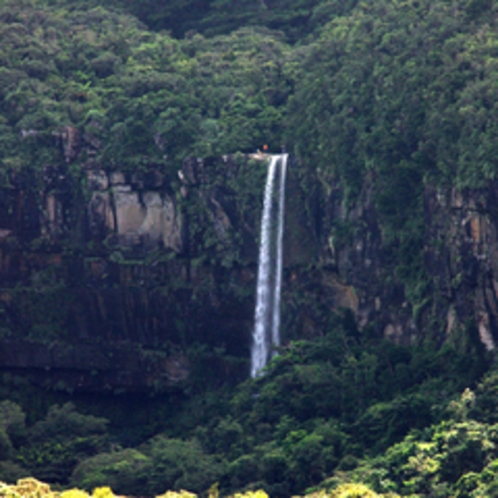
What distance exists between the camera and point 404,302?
55125 mm

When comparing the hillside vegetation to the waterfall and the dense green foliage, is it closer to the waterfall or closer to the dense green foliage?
the dense green foliage

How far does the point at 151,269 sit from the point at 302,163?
6.95 metres

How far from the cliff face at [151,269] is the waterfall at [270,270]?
284 mm

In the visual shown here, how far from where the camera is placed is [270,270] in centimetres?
5997

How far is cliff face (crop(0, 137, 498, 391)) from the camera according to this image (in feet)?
195

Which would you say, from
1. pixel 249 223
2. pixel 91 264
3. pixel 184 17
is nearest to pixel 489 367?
pixel 249 223

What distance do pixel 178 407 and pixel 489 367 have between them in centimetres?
1484

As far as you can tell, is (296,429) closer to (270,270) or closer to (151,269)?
(270,270)

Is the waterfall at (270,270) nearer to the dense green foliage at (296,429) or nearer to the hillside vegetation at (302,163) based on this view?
the hillside vegetation at (302,163)

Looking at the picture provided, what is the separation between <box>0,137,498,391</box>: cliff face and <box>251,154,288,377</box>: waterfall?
28 centimetres

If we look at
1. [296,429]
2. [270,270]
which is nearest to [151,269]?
[270,270]

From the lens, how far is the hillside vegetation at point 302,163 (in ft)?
161

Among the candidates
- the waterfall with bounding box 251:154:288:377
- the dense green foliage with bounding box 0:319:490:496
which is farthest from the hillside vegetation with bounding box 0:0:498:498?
the waterfall with bounding box 251:154:288:377

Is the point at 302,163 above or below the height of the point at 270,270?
above
